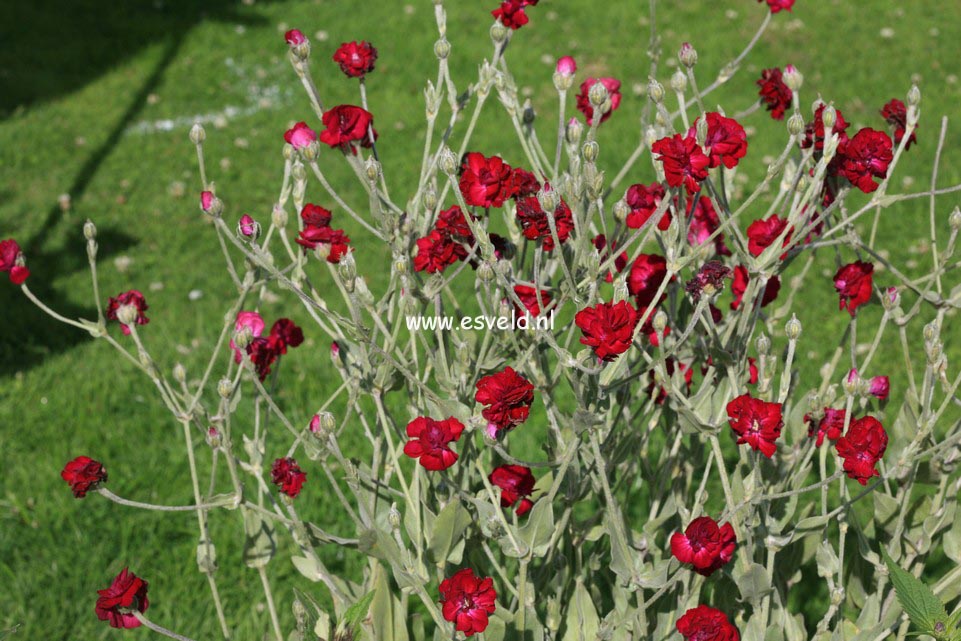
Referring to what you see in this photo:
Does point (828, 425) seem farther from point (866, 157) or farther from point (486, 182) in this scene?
point (486, 182)

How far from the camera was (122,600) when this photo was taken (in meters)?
1.60

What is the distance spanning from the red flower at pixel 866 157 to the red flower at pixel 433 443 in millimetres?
752

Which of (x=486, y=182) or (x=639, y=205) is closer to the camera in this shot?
(x=486, y=182)

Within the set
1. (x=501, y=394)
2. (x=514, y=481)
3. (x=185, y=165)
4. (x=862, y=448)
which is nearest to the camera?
(x=501, y=394)

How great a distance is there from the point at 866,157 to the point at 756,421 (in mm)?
473

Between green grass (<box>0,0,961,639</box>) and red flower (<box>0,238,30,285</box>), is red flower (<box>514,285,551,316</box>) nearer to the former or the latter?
red flower (<box>0,238,30,285</box>)

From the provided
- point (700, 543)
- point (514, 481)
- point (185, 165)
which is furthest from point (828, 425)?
point (185, 165)

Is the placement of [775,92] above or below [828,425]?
above

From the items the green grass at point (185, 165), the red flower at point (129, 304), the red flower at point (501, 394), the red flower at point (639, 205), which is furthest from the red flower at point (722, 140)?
the green grass at point (185, 165)

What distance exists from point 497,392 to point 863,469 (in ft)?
1.80

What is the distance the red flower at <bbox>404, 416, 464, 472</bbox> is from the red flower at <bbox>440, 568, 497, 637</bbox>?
16 cm

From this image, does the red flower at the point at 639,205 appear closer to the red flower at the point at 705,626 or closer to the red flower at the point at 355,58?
the red flower at the point at 355,58

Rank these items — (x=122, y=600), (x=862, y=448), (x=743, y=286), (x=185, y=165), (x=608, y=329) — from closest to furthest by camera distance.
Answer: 1. (x=608, y=329)
2. (x=862, y=448)
3. (x=122, y=600)
4. (x=743, y=286)
5. (x=185, y=165)

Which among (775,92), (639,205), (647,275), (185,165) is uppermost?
(775,92)
